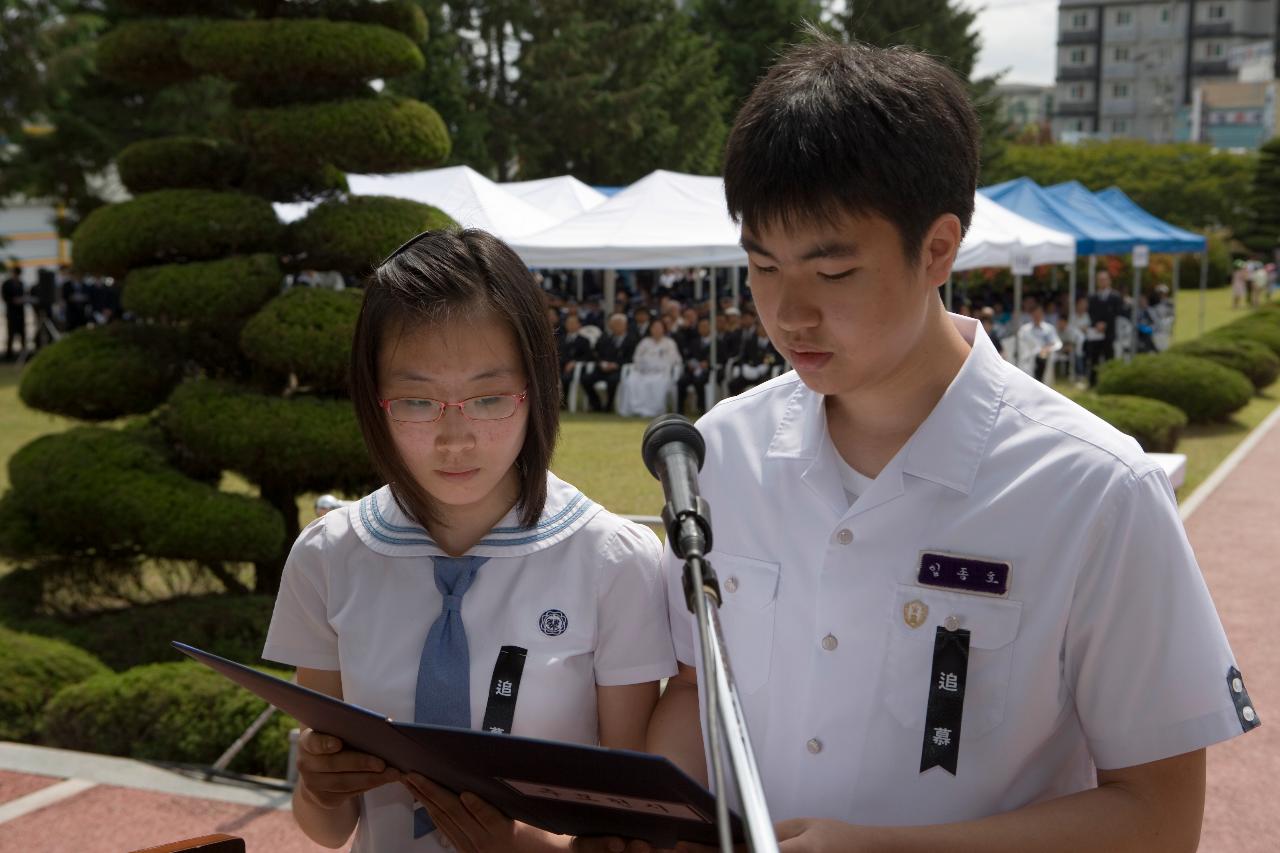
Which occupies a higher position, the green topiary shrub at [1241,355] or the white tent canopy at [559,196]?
the white tent canopy at [559,196]

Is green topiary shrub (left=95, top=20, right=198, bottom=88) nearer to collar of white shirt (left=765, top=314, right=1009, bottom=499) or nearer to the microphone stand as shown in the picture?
collar of white shirt (left=765, top=314, right=1009, bottom=499)

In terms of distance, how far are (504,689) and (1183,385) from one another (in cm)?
1444

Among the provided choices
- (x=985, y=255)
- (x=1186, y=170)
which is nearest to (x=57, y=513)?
(x=985, y=255)

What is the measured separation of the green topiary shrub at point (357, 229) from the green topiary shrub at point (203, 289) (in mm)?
268

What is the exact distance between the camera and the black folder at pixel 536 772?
1.42m

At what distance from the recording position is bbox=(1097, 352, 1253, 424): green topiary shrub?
14.9m

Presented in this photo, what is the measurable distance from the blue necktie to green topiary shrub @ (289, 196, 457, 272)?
5.12m

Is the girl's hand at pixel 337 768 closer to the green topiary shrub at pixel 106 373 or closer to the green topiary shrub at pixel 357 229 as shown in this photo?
the green topiary shrub at pixel 357 229

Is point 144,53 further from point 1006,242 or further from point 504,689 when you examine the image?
point 1006,242

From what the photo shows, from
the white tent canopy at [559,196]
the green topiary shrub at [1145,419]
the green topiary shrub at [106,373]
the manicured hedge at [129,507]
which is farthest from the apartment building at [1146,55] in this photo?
the manicured hedge at [129,507]

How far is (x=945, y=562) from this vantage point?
1766 mm

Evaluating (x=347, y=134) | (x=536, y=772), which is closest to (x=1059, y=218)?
(x=347, y=134)

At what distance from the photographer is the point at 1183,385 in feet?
48.8

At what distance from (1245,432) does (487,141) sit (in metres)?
23.8
